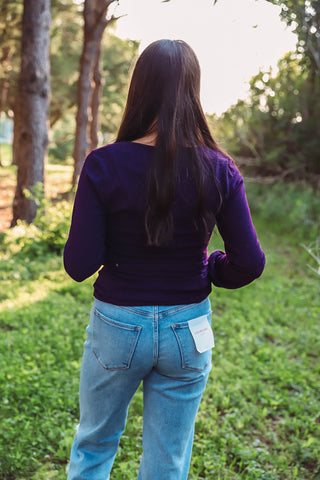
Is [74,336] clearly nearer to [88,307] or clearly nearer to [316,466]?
[88,307]

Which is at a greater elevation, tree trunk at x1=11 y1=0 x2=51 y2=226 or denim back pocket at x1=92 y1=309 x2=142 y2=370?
tree trunk at x1=11 y1=0 x2=51 y2=226

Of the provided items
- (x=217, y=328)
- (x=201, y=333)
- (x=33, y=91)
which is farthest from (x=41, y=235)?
(x=201, y=333)

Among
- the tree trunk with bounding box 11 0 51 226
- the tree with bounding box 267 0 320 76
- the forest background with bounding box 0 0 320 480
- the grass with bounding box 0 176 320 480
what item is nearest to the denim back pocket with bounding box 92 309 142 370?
the forest background with bounding box 0 0 320 480

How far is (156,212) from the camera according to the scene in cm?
158

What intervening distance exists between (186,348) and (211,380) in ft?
9.12

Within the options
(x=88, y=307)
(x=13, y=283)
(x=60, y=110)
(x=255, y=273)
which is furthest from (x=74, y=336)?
(x=60, y=110)

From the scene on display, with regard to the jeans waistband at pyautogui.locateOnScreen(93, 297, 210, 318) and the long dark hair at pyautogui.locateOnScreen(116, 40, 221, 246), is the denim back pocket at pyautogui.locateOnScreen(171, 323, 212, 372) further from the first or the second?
the long dark hair at pyautogui.locateOnScreen(116, 40, 221, 246)

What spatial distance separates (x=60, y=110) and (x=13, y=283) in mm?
21214

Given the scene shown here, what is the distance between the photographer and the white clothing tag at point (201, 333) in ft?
5.66

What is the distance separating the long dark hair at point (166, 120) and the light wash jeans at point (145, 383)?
0.31 m

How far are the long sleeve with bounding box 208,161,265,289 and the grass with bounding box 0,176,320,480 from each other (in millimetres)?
872

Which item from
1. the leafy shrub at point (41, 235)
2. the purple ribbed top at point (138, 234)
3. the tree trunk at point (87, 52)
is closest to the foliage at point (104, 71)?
the tree trunk at point (87, 52)

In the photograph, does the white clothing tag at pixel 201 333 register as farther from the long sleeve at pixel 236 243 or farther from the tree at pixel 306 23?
the tree at pixel 306 23

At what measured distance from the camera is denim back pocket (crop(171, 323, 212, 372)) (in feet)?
5.57
